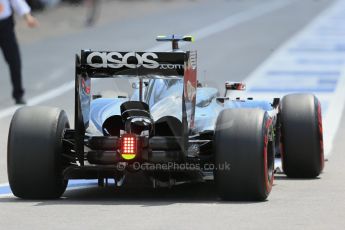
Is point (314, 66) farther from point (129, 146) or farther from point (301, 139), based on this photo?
point (129, 146)

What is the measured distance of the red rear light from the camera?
9508 millimetres

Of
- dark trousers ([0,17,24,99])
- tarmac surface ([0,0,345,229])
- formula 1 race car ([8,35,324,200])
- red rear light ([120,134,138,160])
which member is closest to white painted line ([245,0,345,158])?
tarmac surface ([0,0,345,229])

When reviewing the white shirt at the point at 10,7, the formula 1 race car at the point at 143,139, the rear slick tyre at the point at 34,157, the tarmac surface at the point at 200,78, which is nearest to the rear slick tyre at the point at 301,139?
the tarmac surface at the point at 200,78

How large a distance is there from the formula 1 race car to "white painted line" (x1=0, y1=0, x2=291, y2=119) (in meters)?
8.28

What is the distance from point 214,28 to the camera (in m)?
35.1

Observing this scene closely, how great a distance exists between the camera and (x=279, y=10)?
44344mm

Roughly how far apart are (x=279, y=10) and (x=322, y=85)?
22287mm

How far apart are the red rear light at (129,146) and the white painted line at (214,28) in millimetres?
8824

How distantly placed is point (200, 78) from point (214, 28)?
11.2 metres

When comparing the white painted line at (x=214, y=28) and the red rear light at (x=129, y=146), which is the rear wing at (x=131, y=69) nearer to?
the red rear light at (x=129, y=146)

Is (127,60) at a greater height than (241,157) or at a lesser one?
greater

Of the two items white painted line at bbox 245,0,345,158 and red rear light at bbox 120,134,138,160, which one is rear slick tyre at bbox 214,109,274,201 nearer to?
red rear light at bbox 120,134,138,160

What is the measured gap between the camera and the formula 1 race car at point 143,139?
9.43 meters

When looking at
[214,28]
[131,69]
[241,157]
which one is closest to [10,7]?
[131,69]
